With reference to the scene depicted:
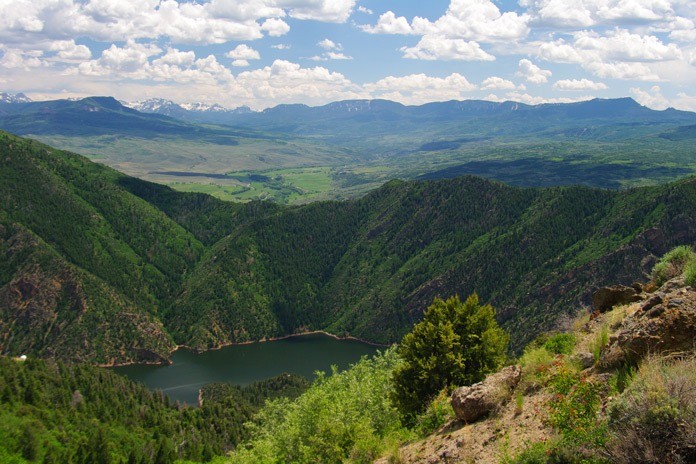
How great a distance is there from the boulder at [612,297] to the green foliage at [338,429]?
17479 millimetres

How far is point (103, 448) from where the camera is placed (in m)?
116

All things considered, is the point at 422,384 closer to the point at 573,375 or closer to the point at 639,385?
the point at 573,375

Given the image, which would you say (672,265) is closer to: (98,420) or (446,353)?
(446,353)

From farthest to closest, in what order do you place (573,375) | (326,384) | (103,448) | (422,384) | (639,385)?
(103,448)
(326,384)
(422,384)
(573,375)
(639,385)

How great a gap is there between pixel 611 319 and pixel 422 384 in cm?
1460

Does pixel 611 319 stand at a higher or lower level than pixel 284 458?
higher

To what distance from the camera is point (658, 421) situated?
1806 centimetres

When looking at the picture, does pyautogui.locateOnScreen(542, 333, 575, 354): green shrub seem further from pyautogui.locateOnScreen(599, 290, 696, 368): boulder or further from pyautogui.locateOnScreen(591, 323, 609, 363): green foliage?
pyautogui.locateOnScreen(599, 290, 696, 368): boulder

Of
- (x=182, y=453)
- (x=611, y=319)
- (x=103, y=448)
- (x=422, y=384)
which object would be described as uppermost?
(x=611, y=319)

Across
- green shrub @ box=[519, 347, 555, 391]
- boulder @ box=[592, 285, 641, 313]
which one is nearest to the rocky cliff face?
green shrub @ box=[519, 347, 555, 391]

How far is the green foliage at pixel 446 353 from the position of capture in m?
40.4

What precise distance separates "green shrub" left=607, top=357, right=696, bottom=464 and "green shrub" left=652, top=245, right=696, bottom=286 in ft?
67.4

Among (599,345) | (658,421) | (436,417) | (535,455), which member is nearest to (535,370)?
(599,345)

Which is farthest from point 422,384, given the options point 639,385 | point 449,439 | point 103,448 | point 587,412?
point 103,448
